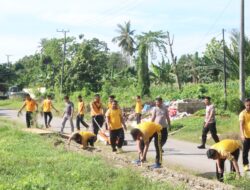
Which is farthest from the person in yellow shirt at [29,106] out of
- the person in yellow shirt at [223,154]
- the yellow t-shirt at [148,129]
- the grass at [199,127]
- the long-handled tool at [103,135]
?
the person in yellow shirt at [223,154]

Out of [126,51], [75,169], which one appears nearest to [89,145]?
[75,169]

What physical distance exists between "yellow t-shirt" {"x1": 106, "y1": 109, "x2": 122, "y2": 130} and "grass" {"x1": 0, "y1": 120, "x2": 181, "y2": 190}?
1.68 meters

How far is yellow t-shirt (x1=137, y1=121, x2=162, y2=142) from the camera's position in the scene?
40.9ft

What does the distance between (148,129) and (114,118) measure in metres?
2.92

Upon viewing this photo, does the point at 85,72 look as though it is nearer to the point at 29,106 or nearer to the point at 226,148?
the point at 29,106

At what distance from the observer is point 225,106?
86.4ft

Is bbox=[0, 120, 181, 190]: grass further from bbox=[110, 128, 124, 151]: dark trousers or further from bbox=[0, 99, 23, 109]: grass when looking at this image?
bbox=[0, 99, 23, 109]: grass

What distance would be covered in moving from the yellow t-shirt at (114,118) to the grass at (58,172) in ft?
5.50

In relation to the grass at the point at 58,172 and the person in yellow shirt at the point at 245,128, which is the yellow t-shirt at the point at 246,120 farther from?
the grass at the point at 58,172

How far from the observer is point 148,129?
12.5 metres

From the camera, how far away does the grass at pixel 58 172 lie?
9.07 metres

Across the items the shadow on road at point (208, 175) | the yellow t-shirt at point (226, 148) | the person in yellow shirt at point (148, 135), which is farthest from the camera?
the person in yellow shirt at point (148, 135)

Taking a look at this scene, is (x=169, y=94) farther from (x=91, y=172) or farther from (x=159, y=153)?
(x=91, y=172)

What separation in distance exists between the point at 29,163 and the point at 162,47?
1394 inches
